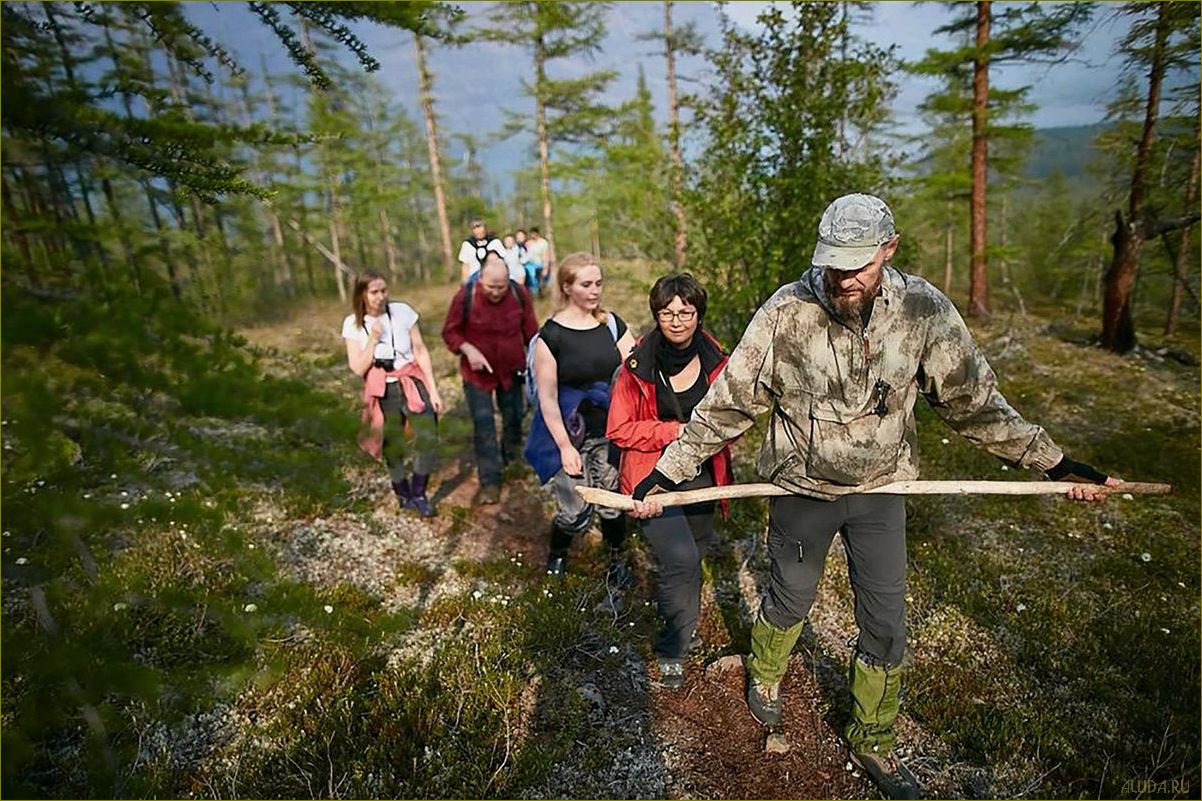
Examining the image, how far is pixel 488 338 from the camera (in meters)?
6.23

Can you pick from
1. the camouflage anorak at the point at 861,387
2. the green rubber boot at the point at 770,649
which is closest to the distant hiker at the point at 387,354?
the camouflage anorak at the point at 861,387

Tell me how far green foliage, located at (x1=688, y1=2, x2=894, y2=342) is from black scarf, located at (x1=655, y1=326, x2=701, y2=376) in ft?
14.8

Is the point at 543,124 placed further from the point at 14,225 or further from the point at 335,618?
the point at 14,225

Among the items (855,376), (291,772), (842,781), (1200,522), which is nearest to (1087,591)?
(1200,522)

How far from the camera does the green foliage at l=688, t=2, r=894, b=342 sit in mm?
7516

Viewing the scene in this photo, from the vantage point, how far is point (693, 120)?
847 cm

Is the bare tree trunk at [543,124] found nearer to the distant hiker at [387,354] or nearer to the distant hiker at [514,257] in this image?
the distant hiker at [514,257]

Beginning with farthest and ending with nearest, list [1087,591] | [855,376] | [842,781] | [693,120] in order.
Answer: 1. [693,120]
2. [1087,591]
3. [842,781]
4. [855,376]

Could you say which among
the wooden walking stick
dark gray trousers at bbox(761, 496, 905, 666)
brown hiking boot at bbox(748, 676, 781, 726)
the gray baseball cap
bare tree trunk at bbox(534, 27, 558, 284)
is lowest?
brown hiking boot at bbox(748, 676, 781, 726)

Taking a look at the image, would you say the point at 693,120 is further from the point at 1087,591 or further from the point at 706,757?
the point at 706,757

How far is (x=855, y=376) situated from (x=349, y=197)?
92.4 feet

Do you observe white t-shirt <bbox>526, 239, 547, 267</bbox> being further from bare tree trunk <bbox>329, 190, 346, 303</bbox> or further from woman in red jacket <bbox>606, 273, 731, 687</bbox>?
woman in red jacket <bbox>606, 273, 731, 687</bbox>

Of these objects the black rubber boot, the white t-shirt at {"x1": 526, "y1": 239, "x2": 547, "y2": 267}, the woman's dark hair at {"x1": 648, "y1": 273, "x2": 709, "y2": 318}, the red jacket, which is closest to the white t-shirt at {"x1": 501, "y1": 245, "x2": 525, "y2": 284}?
the white t-shirt at {"x1": 526, "y1": 239, "x2": 547, "y2": 267}

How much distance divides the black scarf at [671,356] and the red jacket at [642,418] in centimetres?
4
